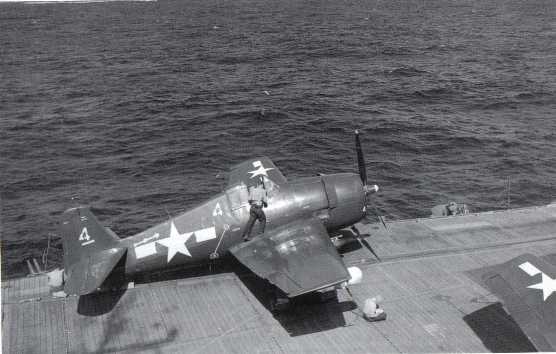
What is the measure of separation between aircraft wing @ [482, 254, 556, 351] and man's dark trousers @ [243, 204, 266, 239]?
7073 millimetres

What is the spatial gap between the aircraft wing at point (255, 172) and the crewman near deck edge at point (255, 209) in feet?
2.87

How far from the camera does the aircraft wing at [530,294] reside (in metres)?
11.5

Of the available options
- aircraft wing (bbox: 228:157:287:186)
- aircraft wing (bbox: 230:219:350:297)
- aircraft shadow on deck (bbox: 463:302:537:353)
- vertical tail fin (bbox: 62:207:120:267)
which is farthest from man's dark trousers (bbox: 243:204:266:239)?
aircraft shadow on deck (bbox: 463:302:537:353)

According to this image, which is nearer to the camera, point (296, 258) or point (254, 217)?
point (296, 258)

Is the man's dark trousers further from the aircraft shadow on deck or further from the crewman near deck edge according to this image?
the aircraft shadow on deck

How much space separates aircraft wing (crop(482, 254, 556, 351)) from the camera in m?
11.5

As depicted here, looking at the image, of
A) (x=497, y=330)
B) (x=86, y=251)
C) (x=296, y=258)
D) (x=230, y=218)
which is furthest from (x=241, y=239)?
(x=497, y=330)

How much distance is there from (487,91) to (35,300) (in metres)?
53.0

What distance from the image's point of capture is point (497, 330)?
14.7m

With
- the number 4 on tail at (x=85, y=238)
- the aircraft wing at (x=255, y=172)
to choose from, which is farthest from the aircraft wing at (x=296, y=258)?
the number 4 on tail at (x=85, y=238)

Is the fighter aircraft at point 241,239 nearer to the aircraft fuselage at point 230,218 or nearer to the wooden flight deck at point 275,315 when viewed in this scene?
the aircraft fuselage at point 230,218

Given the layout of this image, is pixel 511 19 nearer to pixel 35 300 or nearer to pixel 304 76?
pixel 304 76

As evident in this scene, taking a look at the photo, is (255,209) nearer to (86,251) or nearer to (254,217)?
(254,217)

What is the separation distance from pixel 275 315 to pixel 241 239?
2908 millimetres
